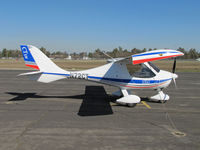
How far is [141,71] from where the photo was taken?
32.4 ft

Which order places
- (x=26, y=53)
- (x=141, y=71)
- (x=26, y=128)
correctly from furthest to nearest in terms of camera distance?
(x=26, y=53), (x=141, y=71), (x=26, y=128)

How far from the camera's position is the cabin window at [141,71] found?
983 centimetres

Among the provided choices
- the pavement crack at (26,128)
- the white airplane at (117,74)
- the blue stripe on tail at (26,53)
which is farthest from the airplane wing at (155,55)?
the blue stripe on tail at (26,53)

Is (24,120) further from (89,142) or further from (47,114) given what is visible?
(89,142)

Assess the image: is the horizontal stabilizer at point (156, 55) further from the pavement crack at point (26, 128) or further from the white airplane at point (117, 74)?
the pavement crack at point (26, 128)

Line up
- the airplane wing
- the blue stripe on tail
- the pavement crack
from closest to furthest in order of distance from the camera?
the pavement crack → the airplane wing → the blue stripe on tail

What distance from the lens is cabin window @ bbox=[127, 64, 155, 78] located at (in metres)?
9.83

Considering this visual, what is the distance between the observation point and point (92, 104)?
9766mm

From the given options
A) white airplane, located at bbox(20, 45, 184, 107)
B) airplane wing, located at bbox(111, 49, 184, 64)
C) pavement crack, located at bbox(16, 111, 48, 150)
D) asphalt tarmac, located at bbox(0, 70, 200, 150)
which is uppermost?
airplane wing, located at bbox(111, 49, 184, 64)

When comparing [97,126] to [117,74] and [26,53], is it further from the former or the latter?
[26,53]

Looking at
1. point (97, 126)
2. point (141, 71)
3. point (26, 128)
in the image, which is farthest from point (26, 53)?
point (141, 71)

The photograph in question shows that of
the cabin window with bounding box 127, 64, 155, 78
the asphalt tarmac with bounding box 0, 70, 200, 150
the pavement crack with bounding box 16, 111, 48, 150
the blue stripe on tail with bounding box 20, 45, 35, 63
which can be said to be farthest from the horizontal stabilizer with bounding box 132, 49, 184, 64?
the blue stripe on tail with bounding box 20, 45, 35, 63

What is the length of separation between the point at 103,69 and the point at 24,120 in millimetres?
4900

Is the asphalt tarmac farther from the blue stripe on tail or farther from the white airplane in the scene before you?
the blue stripe on tail
